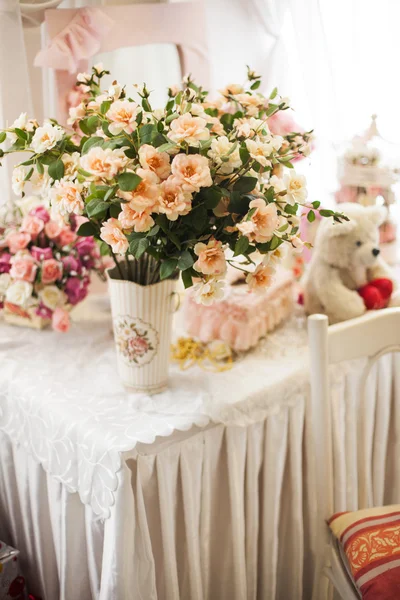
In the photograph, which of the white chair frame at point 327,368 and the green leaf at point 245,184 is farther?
the white chair frame at point 327,368

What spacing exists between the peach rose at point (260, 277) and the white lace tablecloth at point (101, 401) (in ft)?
0.86

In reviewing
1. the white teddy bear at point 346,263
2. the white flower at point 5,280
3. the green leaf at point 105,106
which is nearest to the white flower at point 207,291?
the green leaf at point 105,106

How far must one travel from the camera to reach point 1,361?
4.47 feet

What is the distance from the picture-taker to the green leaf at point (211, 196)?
0.94 metres

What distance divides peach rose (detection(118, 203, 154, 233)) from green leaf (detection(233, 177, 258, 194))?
15 centimetres

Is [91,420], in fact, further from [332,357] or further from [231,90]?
[231,90]

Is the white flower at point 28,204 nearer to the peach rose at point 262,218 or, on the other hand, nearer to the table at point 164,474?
the table at point 164,474

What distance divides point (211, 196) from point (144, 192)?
108 millimetres

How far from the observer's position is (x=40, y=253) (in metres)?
1.42

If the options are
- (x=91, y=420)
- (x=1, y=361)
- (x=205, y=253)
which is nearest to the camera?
(x=205, y=253)

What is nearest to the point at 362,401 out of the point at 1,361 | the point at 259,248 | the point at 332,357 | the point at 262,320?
the point at 332,357

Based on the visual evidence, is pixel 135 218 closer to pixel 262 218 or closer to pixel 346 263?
pixel 262 218

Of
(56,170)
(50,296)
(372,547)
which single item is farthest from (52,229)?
(372,547)

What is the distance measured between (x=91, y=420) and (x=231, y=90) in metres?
0.66
